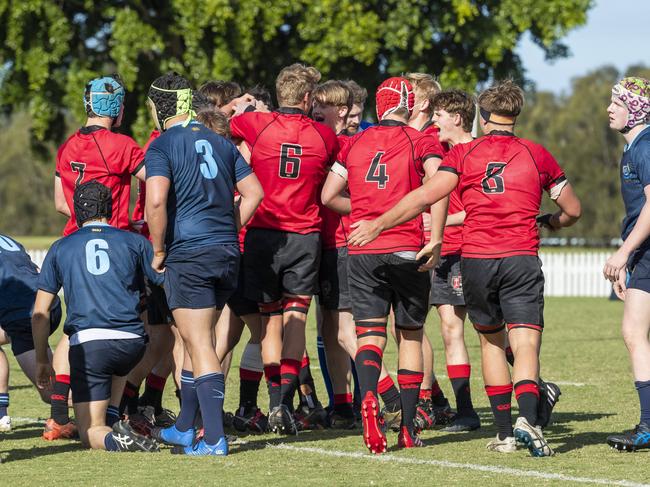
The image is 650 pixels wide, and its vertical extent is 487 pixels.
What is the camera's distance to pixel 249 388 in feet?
28.3

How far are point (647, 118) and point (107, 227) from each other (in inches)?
140

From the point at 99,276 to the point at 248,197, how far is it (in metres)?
1.05

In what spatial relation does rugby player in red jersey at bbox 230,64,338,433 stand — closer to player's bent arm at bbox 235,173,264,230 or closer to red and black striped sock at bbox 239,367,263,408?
red and black striped sock at bbox 239,367,263,408

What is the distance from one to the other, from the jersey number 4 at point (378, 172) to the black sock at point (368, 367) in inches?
41.2

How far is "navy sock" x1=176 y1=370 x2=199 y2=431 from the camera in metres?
7.23

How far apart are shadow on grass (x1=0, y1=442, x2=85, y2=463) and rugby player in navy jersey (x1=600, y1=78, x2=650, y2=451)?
133 inches

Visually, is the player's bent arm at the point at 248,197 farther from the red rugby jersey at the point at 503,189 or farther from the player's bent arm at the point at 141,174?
the red rugby jersey at the point at 503,189

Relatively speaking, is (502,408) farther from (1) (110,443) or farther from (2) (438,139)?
(1) (110,443)

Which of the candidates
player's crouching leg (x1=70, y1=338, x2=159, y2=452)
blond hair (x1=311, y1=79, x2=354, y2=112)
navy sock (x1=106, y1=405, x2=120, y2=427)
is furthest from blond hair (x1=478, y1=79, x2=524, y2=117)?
navy sock (x1=106, y1=405, x2=120, y2=427)

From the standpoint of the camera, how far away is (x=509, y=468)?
664cm

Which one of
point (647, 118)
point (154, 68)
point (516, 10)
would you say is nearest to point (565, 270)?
point (516, 10)

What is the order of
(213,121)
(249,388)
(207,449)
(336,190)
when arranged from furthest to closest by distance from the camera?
1. (249,388)
2. (213,121)
3. (336,190)
4. (207,449)

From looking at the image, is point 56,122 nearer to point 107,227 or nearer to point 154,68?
point 154,68

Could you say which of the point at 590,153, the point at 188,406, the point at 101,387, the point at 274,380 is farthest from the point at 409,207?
the point at 590,153
